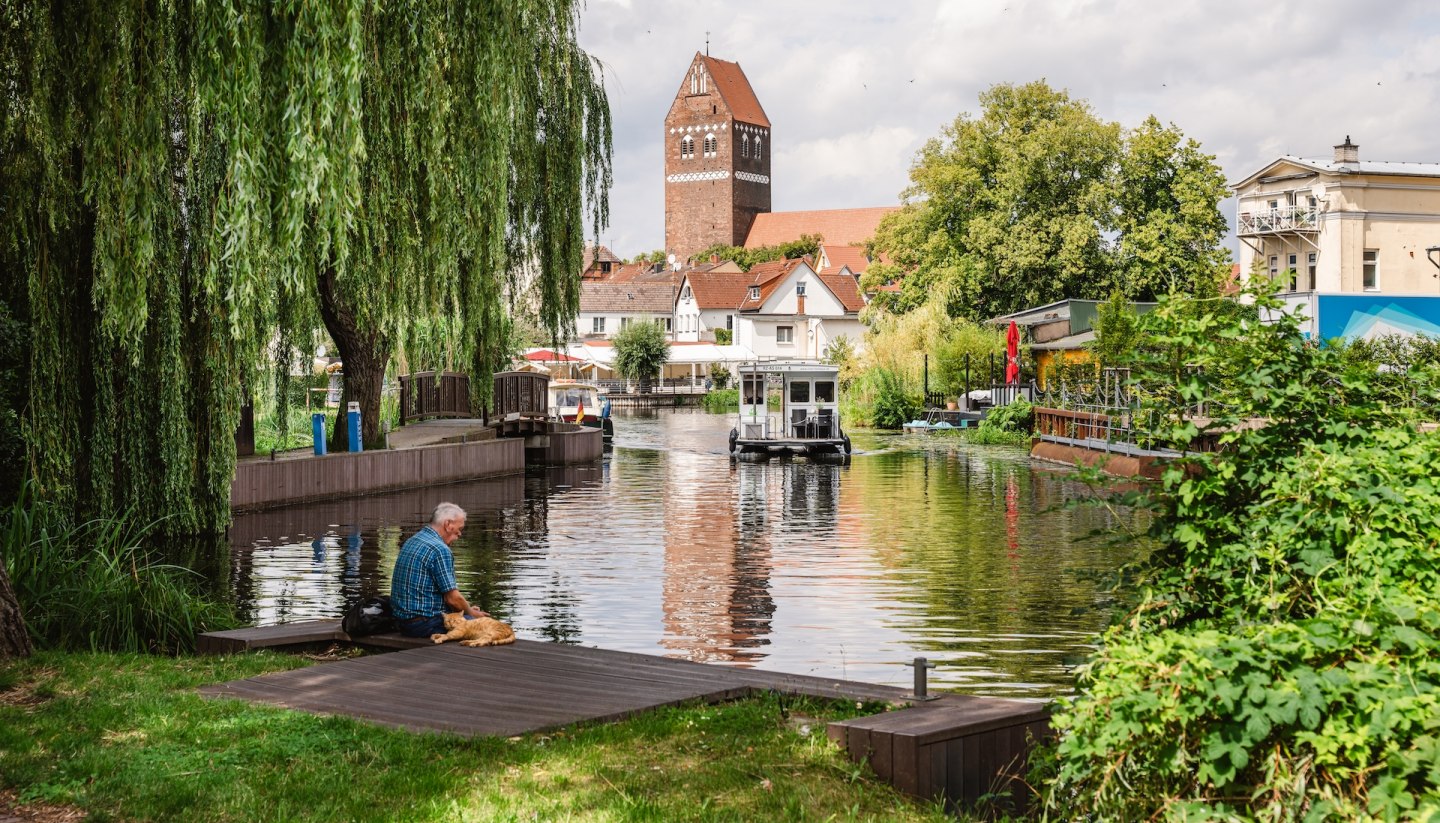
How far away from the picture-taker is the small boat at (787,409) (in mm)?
40031

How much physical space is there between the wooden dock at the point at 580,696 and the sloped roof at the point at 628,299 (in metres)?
115

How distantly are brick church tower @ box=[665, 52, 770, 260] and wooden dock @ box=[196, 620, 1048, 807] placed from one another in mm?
141199

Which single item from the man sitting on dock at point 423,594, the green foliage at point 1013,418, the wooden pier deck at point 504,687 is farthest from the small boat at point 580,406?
the wooden pier deck at point 504,687

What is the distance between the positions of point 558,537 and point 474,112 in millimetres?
9715

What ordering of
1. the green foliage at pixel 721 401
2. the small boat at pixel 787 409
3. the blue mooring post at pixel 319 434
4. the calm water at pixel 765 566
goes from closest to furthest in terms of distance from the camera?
the calm water at pixel 765 566
the blue mooring post at pixel 319 434
the small boat at pixel 787 409
the green foliage at pixel 721 401

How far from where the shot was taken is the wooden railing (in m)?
38.8

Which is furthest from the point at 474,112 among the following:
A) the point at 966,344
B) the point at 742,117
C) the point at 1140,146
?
the point at 742,117

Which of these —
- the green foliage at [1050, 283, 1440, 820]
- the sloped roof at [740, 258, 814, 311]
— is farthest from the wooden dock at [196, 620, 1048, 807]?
the sloped roof at [740, 258, 814, 311]

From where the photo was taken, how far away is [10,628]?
8.82 meters

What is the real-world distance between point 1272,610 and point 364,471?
2433 centimetres

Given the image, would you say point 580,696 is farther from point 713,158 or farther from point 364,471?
point 713,158

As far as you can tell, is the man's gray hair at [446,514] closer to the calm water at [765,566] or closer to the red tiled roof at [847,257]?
the calm water at [765,566]

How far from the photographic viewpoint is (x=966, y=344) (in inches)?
2163

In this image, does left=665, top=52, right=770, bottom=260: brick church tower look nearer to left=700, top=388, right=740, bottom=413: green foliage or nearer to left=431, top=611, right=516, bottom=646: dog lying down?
left=700, top=388, right=740, bottom=413: green foliage
